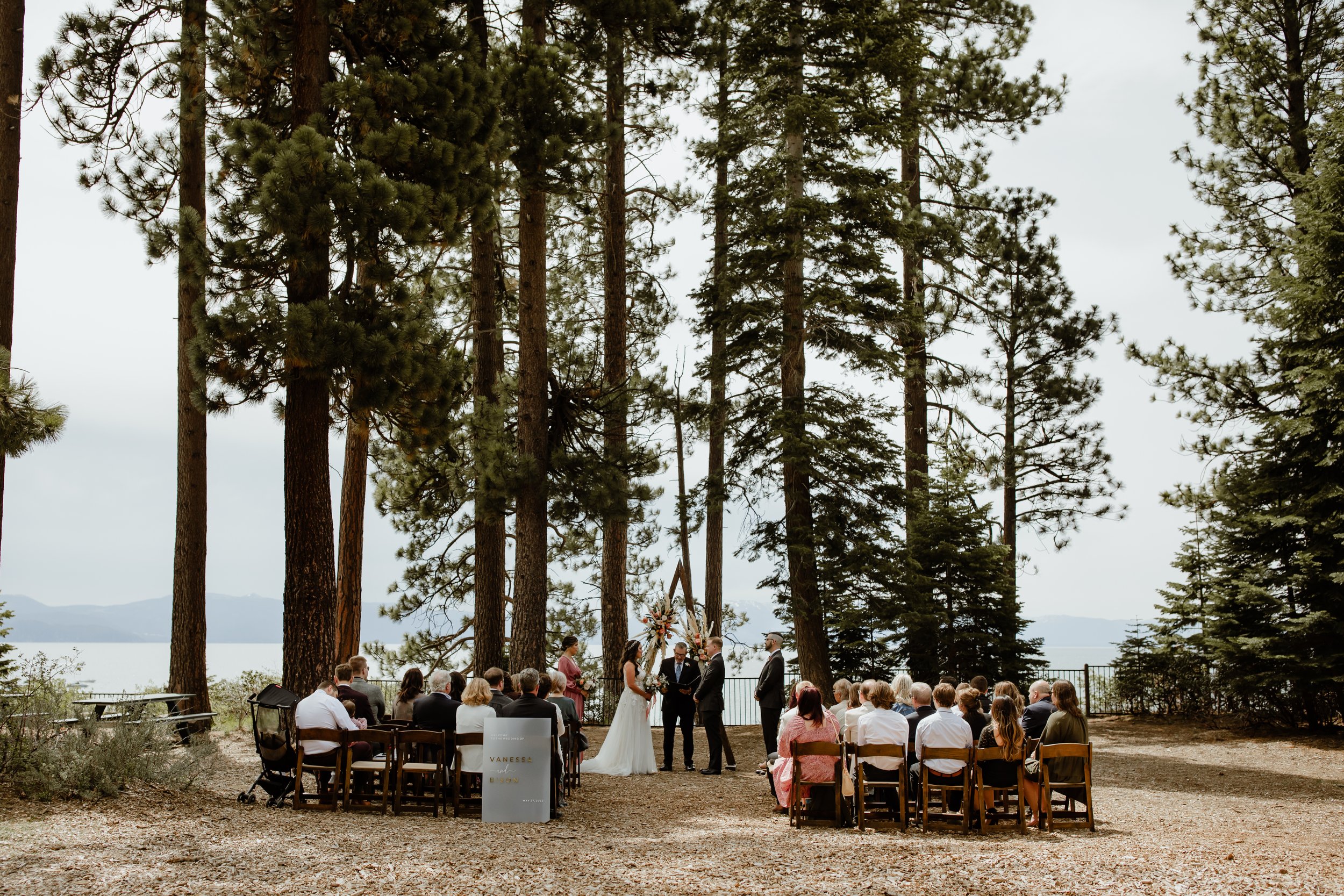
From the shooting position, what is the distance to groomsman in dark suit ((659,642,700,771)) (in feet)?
41.5

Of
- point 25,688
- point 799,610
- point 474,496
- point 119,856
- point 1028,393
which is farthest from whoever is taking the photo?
point 1028,393

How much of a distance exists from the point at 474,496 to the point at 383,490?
5226 millimetres

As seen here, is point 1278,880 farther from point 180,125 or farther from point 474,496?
point 180,125

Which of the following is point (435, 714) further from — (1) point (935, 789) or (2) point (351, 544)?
(2) point (351, 544)

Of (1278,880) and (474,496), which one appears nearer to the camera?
(1278,880)

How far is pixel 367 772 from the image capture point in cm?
928

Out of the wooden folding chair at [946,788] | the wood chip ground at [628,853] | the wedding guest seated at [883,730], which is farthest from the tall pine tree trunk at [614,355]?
the wooden folding chair at [946,788]

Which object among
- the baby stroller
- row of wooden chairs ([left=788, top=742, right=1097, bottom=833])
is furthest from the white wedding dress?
the baby stroller

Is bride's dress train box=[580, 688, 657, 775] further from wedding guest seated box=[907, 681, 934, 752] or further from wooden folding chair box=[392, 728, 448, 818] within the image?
wedding guest seated box=[907, 681, 934, 752]

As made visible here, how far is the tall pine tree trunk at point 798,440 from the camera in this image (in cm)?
1595

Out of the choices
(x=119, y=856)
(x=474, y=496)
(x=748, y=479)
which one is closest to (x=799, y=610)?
(x=748, y=479)

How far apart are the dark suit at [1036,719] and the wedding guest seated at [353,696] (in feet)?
20.3

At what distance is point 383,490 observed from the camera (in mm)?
18953

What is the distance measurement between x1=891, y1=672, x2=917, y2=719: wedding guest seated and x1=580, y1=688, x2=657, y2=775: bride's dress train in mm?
3565
